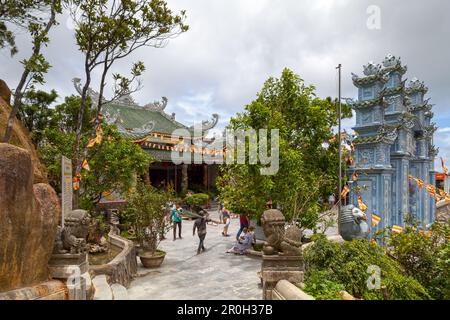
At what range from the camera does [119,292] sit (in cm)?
679

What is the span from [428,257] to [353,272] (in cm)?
227

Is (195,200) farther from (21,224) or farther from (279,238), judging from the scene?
(21,224)

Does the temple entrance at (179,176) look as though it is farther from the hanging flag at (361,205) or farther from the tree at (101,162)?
the hanging flag at (361,205)

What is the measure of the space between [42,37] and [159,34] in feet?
10.1

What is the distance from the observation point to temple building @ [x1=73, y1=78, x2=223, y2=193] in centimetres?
2403

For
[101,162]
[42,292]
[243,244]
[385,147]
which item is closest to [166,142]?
[101,162]

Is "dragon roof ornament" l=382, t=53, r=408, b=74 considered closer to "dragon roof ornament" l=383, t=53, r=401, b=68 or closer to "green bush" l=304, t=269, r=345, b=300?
"dragon roof ornament" l=383, t=53, r=401, b=68

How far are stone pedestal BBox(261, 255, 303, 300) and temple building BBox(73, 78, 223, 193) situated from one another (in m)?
17.4

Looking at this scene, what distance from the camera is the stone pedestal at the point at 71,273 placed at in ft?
16.7

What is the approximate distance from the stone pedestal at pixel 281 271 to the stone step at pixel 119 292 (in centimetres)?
317

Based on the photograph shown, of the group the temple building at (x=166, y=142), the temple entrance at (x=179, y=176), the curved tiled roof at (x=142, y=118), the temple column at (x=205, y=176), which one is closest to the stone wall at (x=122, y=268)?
the temple building at (x=166, y=142)

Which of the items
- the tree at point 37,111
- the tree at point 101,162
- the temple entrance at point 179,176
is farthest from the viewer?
the temple entrance at point 179,176
